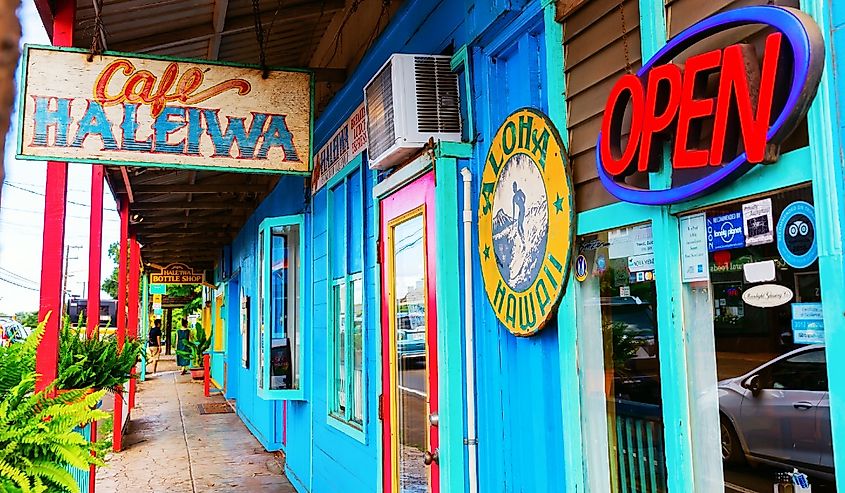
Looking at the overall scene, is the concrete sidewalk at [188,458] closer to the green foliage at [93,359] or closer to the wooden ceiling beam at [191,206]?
the green foliage at [93,359]

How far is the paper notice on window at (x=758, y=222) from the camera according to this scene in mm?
1603

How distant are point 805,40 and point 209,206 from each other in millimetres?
11761

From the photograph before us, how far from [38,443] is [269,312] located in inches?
191

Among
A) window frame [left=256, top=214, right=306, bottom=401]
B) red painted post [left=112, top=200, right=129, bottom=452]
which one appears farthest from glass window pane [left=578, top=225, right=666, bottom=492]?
red painted post [left=112, top=200, right=129, bottom=452]

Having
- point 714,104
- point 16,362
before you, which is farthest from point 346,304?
point 714,104

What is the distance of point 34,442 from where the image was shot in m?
2.58

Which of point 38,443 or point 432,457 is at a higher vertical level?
point 38,443

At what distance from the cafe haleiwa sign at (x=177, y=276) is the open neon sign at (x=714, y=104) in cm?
1899

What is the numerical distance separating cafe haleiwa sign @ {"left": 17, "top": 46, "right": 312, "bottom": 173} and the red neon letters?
2370 mm

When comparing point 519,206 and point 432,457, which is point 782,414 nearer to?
point 519,206

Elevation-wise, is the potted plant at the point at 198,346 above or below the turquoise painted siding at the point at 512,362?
below

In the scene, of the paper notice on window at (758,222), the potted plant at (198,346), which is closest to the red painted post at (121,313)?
the paper notice on window at (758,222)

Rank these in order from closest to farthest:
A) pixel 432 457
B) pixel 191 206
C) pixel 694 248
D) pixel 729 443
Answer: pixel 694 248, pixel 729 443, pixel 432 457, pixel 191 206

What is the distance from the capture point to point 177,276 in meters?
19.7
